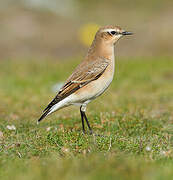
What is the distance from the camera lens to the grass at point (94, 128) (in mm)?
4328

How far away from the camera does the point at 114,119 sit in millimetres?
8008

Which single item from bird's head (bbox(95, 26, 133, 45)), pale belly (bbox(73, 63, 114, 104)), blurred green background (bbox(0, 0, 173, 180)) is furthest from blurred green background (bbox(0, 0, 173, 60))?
pale belly (bbox(73, 63, 114, 104))

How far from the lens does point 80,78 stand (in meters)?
7.16

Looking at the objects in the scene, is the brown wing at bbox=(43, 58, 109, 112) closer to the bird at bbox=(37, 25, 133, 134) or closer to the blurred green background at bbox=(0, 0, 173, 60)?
the bird at bbox=(37, 25, 133, 134)

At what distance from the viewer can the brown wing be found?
7082mm

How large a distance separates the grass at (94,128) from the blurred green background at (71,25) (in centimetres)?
590

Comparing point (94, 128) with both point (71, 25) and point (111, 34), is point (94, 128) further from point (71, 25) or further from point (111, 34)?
A: point (71, 25)

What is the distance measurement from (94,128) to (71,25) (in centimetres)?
1988

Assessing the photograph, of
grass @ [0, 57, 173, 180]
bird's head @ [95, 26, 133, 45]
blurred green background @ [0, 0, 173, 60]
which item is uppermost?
blurred green background @ [0, 0, 173, 60]

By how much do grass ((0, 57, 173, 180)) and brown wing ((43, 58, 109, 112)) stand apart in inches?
23.5

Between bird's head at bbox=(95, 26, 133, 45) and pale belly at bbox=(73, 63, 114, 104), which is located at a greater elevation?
bird's head at bbox=(95, 26, 133, 45)

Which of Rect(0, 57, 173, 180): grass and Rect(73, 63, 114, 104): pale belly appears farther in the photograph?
Rect(73, 63, 114, 104): pale belly

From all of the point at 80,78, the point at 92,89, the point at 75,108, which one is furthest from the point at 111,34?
the point at 75,108

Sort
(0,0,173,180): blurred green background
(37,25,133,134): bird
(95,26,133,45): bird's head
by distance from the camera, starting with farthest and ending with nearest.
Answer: (95,26,133,45): bird's head → (37,25,133,134): bird → (0,0,173,180): blurred green background
